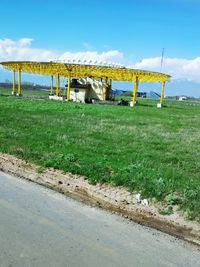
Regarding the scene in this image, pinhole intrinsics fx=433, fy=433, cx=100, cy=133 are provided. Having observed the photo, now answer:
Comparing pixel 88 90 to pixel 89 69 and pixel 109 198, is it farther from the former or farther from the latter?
pixel 109 198

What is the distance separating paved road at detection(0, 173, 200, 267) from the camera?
247 inches

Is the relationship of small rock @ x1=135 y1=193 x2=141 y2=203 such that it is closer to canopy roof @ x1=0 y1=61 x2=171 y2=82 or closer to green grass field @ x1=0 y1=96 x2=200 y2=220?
green grass field @ x1=0 y1=96 x2=200 y2=220

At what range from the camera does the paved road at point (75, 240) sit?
20.6 feet

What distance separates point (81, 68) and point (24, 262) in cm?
5453

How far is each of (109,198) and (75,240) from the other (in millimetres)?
2731

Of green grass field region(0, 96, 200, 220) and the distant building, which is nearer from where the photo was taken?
green grass field region(0, 96, 200, 220)

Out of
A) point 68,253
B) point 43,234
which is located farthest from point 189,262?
point 43,234

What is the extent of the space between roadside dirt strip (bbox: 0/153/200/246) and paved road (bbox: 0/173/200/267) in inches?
15.3

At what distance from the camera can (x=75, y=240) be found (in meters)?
6.98

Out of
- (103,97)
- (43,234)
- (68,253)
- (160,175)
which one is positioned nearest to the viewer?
(68,253)

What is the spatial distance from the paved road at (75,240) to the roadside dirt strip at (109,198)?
0.39 metres

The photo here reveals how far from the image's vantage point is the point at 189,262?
6523 millimetres

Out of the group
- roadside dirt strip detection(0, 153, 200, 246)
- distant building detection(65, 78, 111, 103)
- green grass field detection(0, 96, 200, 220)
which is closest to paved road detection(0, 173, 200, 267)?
roadside dirt strip detection(0, 153, 200, 246)

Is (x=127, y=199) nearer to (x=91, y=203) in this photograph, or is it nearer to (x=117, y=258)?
(x=91, y=203)
